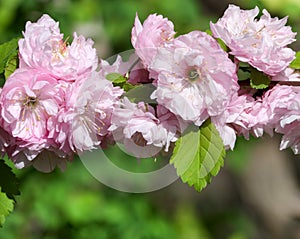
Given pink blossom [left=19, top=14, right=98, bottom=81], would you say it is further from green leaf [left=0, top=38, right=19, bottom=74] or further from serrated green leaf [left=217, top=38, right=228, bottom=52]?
serrated green leaf [left=217, top=38, right=228, bottom=52]

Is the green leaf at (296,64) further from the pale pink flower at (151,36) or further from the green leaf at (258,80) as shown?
the pale pink flower at (151,36)

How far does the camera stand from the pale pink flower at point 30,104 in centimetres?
99

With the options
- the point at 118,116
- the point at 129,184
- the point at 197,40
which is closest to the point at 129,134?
the point at 118,116

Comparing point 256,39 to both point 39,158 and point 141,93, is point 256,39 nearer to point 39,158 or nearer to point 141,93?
point 141,93

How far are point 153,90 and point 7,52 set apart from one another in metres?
0.21

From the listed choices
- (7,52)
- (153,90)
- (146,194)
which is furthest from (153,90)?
(146,194)

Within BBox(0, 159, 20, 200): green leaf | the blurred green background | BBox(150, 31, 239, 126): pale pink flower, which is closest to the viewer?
BBox(150, 31, 239, 126): pale pink flower

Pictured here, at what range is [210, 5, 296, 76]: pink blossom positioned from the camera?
1.00 metres

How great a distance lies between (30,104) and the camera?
102 cm

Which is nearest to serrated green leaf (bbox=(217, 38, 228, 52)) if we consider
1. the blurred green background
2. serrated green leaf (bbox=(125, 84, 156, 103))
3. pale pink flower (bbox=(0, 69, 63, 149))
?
serrated green leaf (bbox=(125, 84, 156, 103))

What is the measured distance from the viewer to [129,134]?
99 centimetres

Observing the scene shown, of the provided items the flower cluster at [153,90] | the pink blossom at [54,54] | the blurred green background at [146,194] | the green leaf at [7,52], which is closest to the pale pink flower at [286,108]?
the flower cluster at [153,90]

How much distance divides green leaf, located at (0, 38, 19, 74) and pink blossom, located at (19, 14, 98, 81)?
38mm

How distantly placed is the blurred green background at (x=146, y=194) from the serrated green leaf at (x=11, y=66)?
1.95 feet
